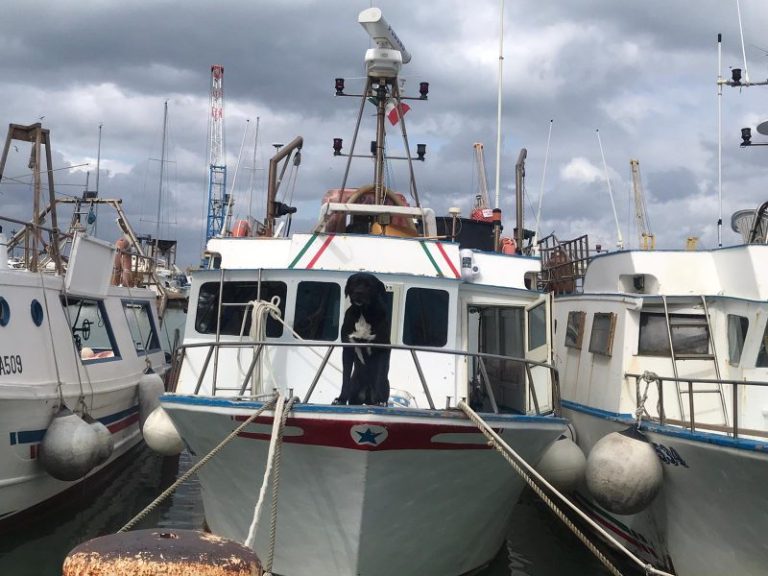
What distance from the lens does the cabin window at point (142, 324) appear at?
16797 mm

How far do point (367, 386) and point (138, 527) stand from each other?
5.66 meters

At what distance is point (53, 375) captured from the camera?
11.3 m

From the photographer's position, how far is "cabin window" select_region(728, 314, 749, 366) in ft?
34.4

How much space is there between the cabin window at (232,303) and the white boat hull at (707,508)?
15.6 ft

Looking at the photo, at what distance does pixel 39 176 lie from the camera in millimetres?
13523

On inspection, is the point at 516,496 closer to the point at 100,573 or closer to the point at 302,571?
the point at 302,571

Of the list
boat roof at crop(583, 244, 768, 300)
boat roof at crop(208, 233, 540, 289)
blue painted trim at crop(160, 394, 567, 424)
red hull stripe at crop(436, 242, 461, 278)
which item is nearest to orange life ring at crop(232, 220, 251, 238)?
boat roof at crop(208, 233, 540, 289)

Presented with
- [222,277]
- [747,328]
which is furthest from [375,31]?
[747,328]

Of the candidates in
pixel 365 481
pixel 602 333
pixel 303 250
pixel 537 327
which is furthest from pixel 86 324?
pixel 365 481

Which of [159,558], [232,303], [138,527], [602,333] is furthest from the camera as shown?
[602,333]

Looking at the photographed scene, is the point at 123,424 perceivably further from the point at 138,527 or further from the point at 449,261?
the point at 449,261

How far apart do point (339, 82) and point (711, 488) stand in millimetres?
7603

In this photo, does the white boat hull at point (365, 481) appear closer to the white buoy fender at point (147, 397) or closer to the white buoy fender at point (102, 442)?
the white buoy fender at point (102, 442)

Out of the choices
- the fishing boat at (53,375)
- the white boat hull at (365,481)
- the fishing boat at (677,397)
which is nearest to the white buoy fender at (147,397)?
the fishing boat at (53,375)
